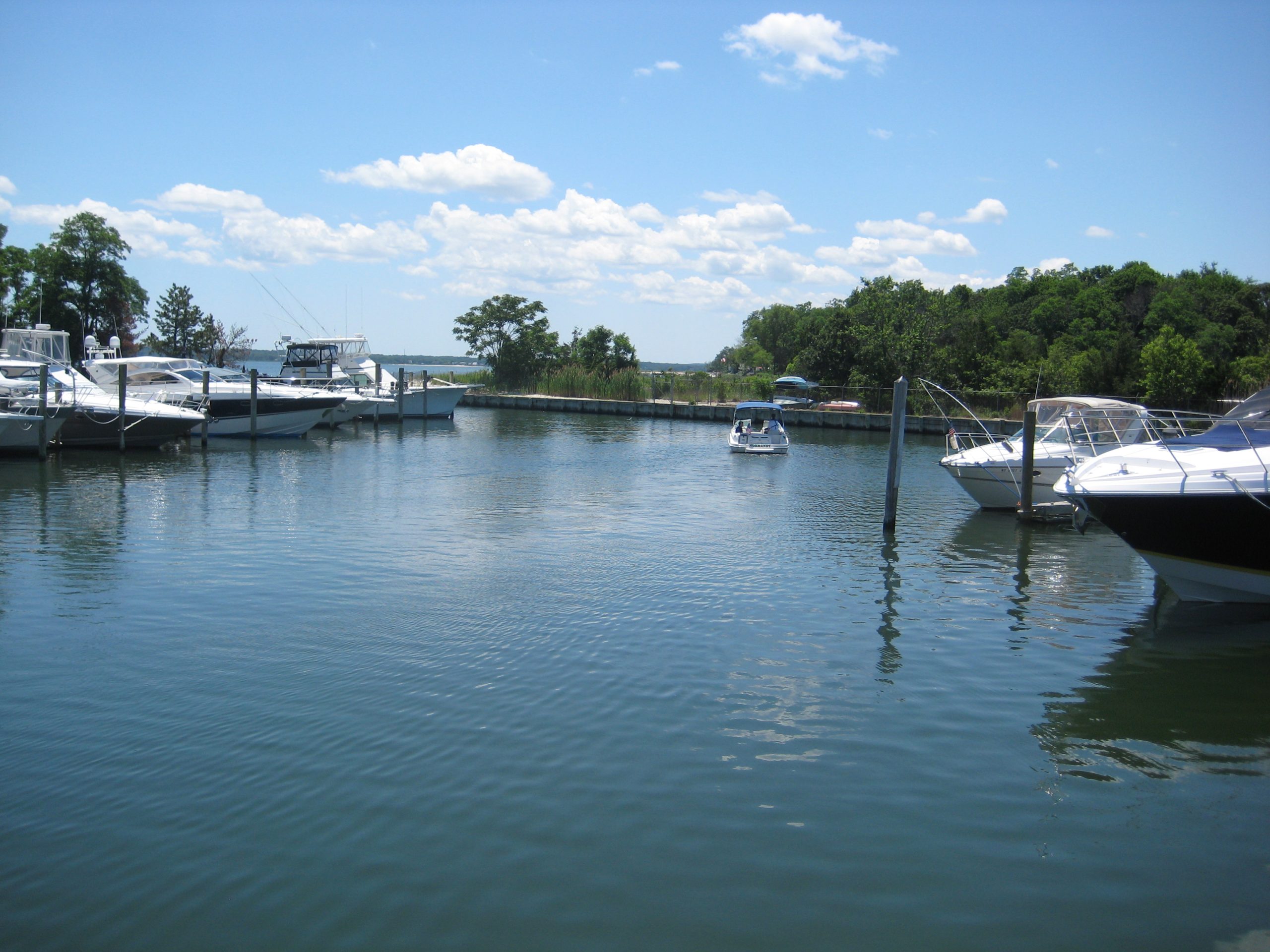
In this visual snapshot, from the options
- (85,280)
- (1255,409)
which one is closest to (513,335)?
(85,280)

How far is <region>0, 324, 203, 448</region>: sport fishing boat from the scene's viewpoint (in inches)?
1172

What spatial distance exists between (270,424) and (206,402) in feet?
14.0

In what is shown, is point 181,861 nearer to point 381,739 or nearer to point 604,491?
point 381,739

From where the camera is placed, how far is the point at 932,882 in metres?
Result: 6.43

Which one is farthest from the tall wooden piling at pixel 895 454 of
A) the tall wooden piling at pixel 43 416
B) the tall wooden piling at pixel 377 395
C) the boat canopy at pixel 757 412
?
the tall wooden piling at pixel 377 395

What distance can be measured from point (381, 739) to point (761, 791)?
3338mm

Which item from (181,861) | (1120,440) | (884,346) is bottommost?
(181,861)

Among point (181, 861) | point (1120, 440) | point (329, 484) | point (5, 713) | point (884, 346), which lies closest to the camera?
point (181, 861)

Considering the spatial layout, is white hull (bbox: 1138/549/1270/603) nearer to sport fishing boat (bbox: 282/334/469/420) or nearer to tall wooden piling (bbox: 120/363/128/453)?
tall wooden piling (bbox: 120/363/128/453)

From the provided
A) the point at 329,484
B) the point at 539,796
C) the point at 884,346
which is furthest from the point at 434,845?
the point at 884,346

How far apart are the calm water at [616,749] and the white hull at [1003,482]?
4089 millimetres

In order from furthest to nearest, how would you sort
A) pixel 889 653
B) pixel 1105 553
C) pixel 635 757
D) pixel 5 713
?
pixel 1105 553, pixel 889 653, pixel 5 713, pixel 635 757

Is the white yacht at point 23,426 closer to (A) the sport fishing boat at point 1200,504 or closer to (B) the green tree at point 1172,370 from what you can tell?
(A) the sport fishing boat at point 1200,504

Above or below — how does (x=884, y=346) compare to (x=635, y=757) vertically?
above
